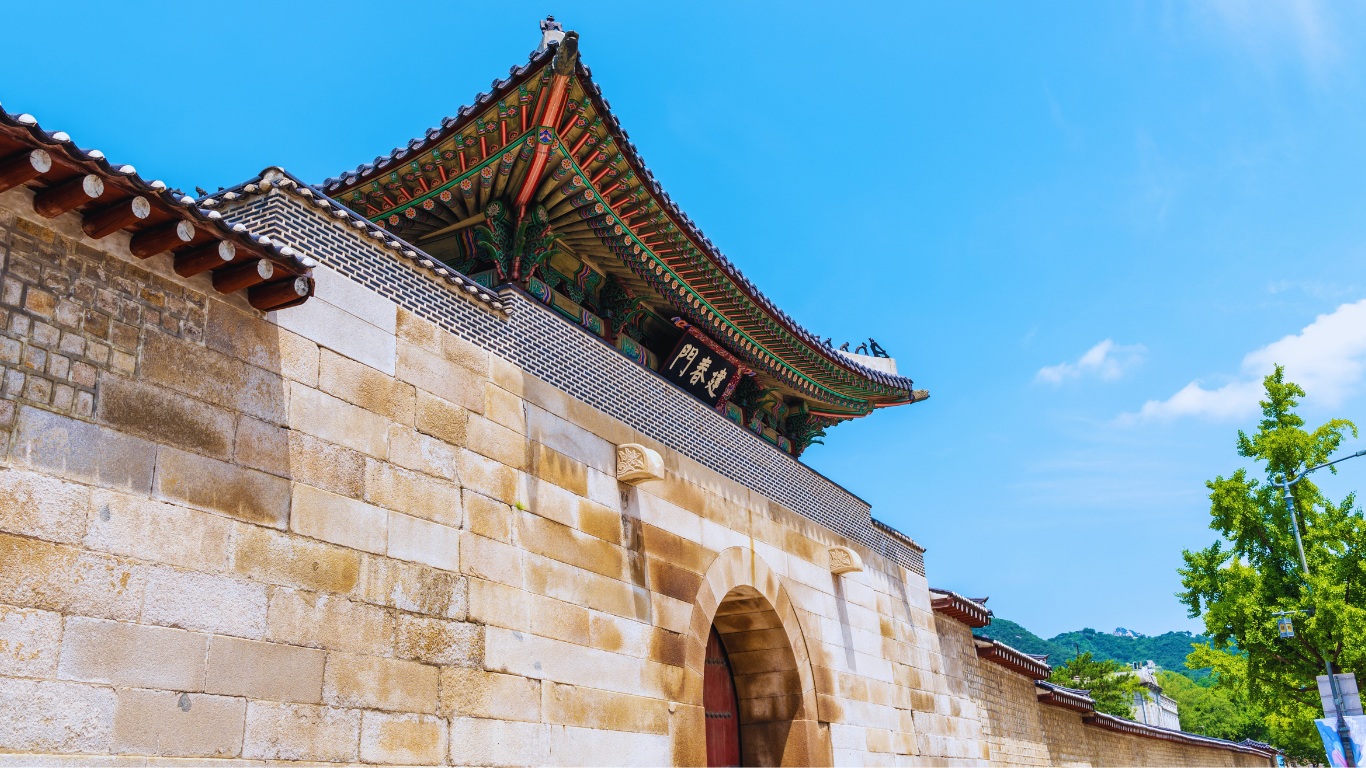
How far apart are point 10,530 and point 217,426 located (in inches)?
49.4

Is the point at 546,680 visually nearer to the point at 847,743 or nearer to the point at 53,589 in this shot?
the point at 53,589

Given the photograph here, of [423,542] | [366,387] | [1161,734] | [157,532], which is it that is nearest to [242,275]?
[366,387]

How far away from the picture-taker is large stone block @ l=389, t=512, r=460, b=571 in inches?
254

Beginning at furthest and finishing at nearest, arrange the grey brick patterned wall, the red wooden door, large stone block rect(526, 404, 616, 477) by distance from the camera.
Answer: the red wooden door, large stone block rect(526, 404, 616, 477), the grey brick patterned wall

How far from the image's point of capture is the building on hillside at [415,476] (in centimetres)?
480

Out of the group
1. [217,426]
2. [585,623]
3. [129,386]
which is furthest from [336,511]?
[585,623]

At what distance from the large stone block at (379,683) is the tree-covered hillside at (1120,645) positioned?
108111 mm

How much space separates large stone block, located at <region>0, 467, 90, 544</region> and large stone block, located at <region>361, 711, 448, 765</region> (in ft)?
6.88

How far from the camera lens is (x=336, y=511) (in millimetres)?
6105

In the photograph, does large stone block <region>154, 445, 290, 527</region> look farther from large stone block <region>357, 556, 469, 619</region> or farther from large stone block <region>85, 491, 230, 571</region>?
large stone block <region>357, 556, 469, 619</region>

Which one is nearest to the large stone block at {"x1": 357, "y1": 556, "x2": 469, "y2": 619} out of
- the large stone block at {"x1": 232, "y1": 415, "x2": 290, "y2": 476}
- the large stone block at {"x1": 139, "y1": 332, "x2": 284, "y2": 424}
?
the large stone block at {"x1": 232, "y1": 415, "x2": 290, "y2": 476}

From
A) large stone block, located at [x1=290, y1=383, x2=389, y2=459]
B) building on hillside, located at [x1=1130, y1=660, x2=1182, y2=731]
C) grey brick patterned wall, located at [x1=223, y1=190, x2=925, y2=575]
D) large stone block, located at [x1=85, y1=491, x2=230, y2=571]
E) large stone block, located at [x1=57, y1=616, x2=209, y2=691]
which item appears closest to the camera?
large stone block, located at [x1=57, y1=616, x2=209, y2=691]

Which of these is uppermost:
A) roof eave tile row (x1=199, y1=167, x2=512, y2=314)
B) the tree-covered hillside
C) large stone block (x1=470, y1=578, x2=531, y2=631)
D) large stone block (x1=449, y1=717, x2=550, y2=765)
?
the tree-covered hillside

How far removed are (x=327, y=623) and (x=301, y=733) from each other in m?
0.63
